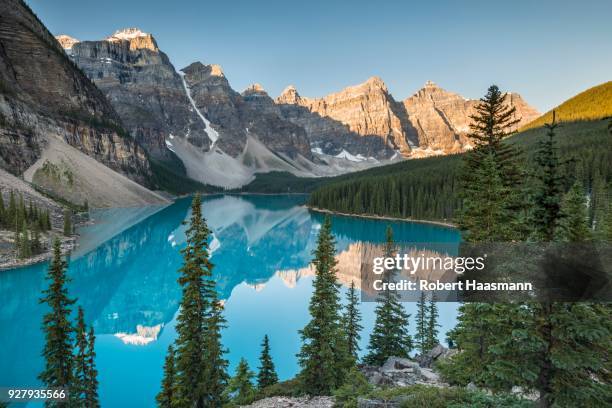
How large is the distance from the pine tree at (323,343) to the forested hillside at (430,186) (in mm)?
77648

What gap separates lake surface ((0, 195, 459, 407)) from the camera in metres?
26.7

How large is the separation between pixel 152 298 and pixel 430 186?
89.4m

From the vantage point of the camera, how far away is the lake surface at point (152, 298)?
2672cm

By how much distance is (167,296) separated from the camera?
4600cm

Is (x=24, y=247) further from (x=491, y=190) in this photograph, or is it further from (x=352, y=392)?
(x=491, y=190)

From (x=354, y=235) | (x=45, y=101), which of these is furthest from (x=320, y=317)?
(x=45, y=101)

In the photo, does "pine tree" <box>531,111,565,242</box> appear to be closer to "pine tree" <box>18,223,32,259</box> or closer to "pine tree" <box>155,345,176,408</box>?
"pine tree" <box>155,345,176,408</box>

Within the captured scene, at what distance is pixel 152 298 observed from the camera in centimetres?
4531

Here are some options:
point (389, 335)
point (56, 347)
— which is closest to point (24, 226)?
point (56, 347)

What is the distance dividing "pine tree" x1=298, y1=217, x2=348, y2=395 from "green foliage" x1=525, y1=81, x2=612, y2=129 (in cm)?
14592

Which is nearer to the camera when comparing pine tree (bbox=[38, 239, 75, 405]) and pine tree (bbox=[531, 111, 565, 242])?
pine tree (bbox=[531, 111, 565, 242])

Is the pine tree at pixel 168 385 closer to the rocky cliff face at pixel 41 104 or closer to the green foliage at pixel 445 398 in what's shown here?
the green foliage at pixel 445 398

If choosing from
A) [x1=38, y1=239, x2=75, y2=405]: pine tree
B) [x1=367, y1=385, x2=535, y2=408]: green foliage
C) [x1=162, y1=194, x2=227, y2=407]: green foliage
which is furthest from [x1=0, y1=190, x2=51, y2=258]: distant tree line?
[x1=367, y1=385, x2=535, y2=408]: green foliage

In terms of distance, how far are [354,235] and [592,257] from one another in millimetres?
79656
